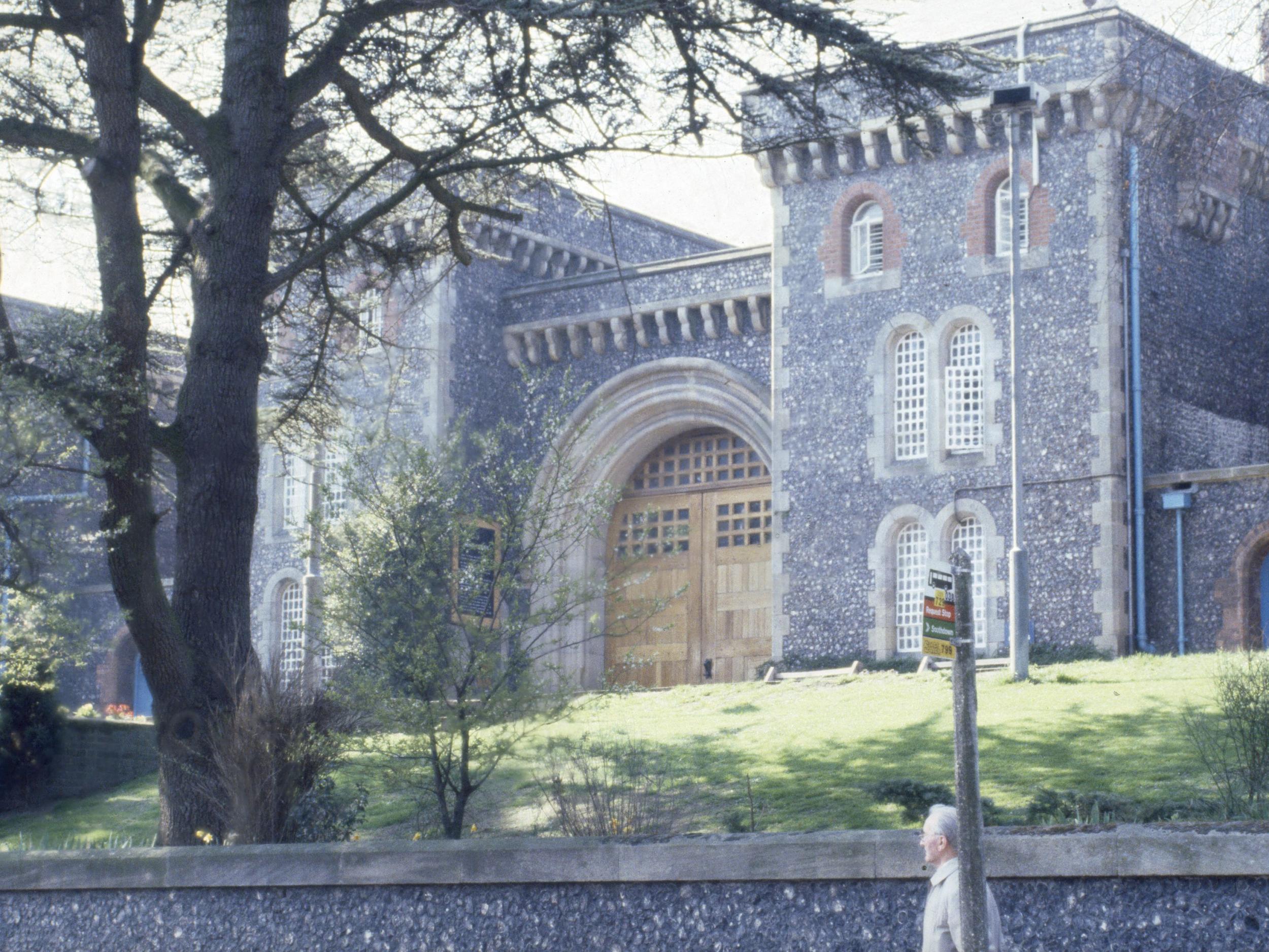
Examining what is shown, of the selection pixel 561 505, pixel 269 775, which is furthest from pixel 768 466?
pixel 269 775

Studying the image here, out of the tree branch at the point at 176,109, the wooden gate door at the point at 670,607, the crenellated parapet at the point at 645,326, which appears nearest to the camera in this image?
the tree branch at the point at 176,109

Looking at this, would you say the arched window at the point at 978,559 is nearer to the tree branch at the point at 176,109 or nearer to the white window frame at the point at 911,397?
the white window frame at the point at 911,397

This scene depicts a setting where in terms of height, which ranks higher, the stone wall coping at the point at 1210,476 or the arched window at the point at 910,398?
the arched window at the point at 910,398

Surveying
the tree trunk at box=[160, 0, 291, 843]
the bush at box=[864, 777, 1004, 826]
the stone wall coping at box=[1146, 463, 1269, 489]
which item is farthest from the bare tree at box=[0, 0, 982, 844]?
the stone wall coping at box=[1146, 463, 1269, 489]

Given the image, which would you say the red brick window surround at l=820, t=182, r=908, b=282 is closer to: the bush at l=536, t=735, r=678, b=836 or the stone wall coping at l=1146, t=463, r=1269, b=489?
the stone wall coping at l=1146, t=463, r=1269, b=489

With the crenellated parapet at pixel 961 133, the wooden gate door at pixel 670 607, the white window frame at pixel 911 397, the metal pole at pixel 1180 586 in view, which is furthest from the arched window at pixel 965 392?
the wooden gate door at pixel 670 607

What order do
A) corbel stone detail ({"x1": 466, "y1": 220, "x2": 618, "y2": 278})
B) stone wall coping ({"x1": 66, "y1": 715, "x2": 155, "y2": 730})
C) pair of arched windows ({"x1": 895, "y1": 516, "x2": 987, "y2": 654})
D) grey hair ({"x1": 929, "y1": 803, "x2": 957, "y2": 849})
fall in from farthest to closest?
corbel stone detail ({"x1": 466, "y1": 220, "x2": 618, "y2": 278}), pair of arched windows ({"x1": 895, "y1": 516, "x2": 987, "y2": 654}), stone wall coping ({"x1": 66, "y1": 715, "x2": 155, "y2": 730}), grey hair ({"x1": 929, "y1": 803, "x2": 957, "y2": 849})

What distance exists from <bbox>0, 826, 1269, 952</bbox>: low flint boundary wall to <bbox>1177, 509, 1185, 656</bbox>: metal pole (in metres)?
14.8

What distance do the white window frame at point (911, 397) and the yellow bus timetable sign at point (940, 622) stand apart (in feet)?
60.1

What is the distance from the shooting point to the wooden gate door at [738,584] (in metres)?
29.4

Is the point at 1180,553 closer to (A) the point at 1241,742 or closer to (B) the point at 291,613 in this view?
(A) the point at 1241,742

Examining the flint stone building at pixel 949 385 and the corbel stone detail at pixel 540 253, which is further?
the corbel stone detail at pixel 540 253

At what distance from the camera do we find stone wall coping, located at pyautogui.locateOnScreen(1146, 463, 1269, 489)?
23484 millimetres

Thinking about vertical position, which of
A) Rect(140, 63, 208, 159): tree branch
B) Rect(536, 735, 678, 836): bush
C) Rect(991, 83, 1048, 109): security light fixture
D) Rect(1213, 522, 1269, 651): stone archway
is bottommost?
Rect(536, 735, 678, 836): bush
